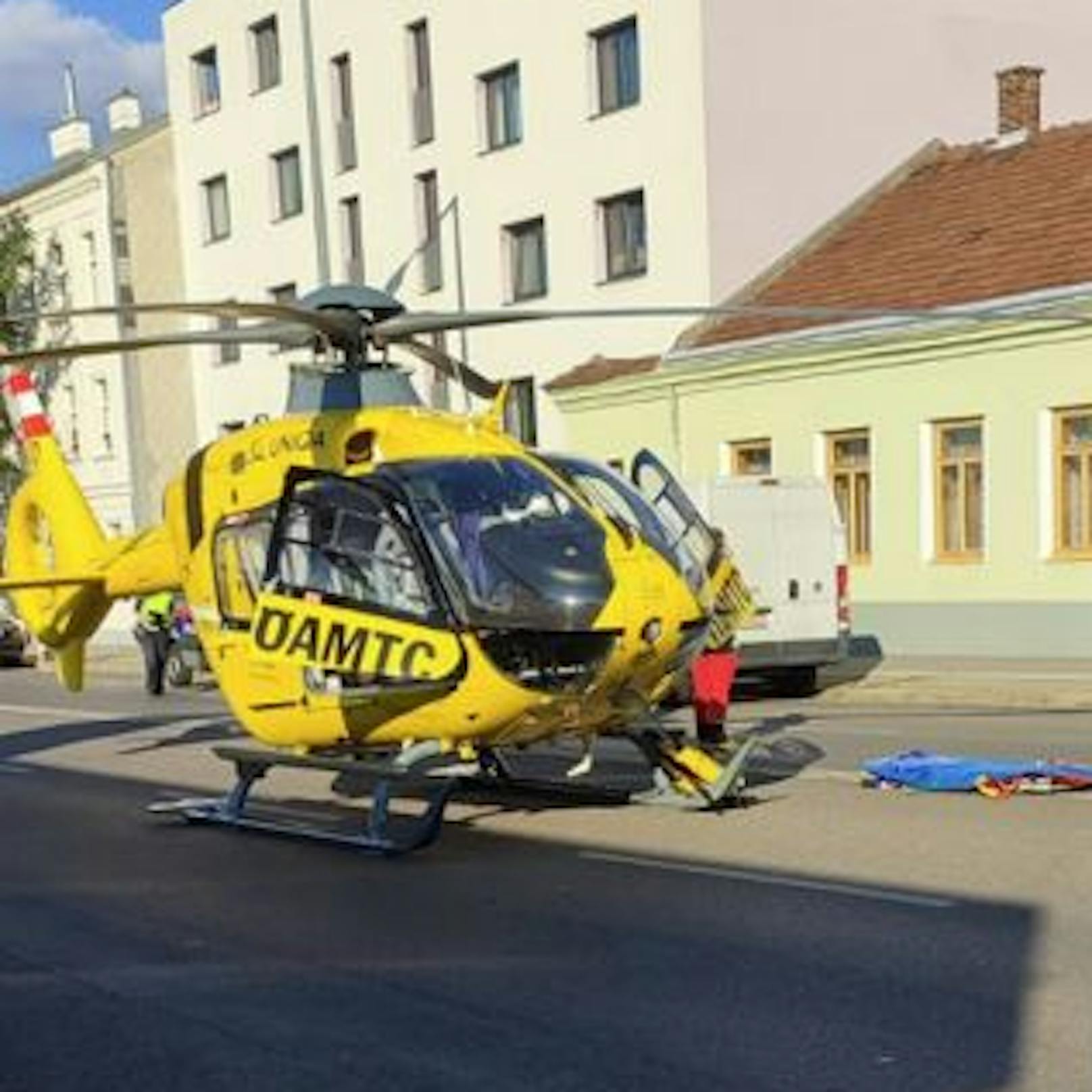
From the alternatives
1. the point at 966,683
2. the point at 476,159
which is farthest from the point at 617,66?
the point at 966,683

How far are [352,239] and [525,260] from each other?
5.49 meters

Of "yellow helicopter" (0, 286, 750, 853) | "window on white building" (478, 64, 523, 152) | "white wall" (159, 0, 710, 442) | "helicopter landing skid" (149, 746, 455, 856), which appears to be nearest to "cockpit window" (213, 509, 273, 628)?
"yellow helicopter" (0, 286, 750, 853)

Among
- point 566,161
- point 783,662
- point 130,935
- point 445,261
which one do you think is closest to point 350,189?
point 445,261

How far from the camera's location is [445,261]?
1264 inches

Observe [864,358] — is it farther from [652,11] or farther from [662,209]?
[652,11]

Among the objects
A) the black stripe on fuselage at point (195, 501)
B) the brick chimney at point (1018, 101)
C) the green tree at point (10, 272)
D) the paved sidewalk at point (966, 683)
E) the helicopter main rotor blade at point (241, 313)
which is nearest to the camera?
the helicopter main rotor blade at point (241, 313)

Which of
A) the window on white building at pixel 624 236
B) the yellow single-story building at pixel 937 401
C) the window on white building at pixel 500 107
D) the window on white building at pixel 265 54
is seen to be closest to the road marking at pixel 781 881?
the yellow single-story building at pixel 937 401

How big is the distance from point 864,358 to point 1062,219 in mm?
2983

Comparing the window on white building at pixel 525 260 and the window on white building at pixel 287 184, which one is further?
the window on white building at pixel 287 184

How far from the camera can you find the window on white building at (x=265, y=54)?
36.8 meters

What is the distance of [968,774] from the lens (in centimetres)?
1078

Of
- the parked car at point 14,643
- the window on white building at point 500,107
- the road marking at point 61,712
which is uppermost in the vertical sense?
the window on white building at point 500,107

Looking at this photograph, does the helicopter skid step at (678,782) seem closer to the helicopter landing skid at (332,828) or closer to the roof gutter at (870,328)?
the helicopter landing skid at (332,828)

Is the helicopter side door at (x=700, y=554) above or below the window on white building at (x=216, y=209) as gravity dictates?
below
